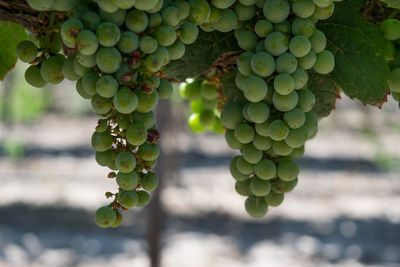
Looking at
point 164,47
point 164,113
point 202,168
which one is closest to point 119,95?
point 164,47

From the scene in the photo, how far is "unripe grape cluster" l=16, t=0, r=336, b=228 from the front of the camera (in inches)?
21.6

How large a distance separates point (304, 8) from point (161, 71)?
190mm

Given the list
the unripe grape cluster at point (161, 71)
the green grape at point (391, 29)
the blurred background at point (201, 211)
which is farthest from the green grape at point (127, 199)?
the blurred background at point (201, 211)

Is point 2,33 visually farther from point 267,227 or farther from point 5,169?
point 5,169

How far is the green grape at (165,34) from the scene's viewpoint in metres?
0.56

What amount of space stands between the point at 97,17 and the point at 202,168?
863 cm

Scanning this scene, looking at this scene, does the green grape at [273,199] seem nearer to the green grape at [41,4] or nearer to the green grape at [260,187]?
the green grape at [260,187]

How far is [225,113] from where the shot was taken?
0.73 metres


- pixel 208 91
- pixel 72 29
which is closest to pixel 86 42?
pixel 72 29

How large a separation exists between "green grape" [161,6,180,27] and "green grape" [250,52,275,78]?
0.40ft

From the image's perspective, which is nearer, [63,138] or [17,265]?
[17,265]

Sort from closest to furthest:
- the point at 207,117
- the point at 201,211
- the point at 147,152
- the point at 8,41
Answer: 1. the point at 147,152
2. the point at 8,41
3. the point at 207,117
4. the point at 201,211

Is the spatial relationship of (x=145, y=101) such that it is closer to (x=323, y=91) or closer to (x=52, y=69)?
(x=52, y=69)

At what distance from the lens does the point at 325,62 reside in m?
0.67
